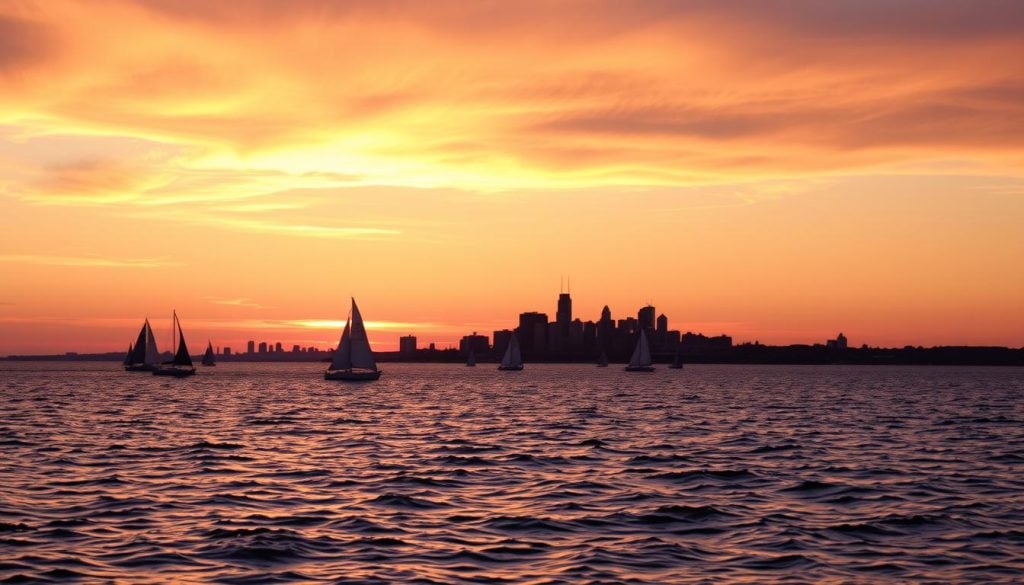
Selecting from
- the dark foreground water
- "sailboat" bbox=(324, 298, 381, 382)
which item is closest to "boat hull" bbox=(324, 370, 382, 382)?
"sailboat" bbox=(324, 298, 381, 382)

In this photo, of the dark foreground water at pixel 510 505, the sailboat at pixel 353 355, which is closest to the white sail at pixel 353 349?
the sailboat at pixel 353 355

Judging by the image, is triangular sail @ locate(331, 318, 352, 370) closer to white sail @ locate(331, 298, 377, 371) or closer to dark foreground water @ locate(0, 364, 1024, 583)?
white sail @ locate(331, 298, 377, 371)

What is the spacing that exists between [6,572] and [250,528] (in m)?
6.15

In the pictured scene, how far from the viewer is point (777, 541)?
25984 millimetres

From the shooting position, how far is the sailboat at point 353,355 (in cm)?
14825

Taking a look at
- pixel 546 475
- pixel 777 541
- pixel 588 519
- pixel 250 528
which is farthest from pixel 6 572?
pixel 546 475

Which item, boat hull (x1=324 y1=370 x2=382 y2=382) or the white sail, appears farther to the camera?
boat hull (x1=324 y1=370 x2=382 y2=382)

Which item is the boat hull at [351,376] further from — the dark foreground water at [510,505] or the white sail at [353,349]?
the dark foreground water at [510,505]

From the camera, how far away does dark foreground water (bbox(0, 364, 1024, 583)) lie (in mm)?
23109

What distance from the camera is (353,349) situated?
15250 cm

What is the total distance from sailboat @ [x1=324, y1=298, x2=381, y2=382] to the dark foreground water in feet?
274

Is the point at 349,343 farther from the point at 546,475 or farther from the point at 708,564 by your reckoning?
the point at 708,564

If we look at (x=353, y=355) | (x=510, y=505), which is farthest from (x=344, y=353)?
(x=510, y=505)

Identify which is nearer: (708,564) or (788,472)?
(708,564)
